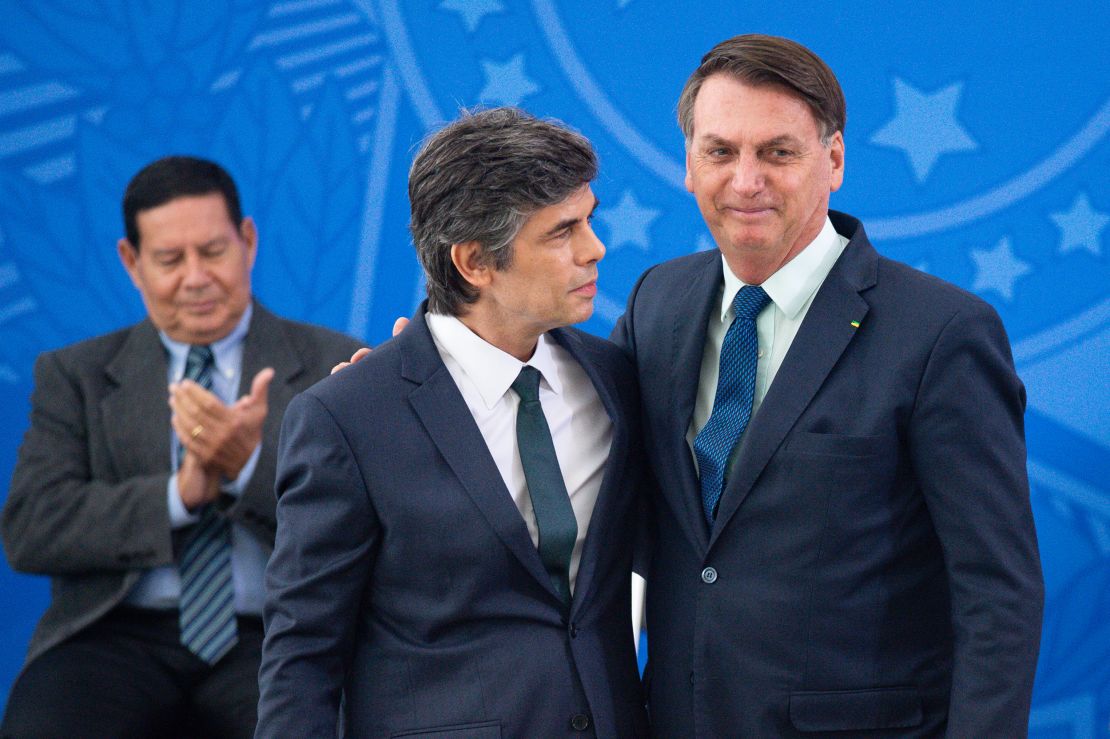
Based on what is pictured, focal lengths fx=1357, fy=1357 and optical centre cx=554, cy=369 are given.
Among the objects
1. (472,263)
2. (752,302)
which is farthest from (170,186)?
(752,302)

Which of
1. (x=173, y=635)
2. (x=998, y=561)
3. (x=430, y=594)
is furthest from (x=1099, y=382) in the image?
(x=173, y=635)

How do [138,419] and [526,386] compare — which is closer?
[526,386]

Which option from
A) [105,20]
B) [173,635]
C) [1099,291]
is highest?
[105,20]

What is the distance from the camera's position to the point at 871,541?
7.07 ft

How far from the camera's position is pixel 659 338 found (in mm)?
2461

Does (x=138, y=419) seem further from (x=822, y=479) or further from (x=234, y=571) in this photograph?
(x=822, y=479)

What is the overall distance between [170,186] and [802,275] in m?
1.83

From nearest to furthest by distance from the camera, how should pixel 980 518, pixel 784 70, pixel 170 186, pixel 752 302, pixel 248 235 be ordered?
pixel 980 518
pixel 784 70
pixel 752 302
pixel 170 186
pixel 248 235

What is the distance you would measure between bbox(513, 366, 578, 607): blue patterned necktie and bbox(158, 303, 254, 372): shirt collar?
1.40 metres

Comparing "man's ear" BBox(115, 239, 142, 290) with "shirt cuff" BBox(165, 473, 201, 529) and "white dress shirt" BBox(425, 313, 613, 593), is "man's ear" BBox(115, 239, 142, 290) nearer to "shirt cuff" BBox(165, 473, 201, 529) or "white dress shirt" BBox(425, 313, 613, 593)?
"shirt cuff" BBox(165, 473, 201, 529)

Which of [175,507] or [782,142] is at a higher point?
[782,142]

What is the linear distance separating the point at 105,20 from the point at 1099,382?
3105 mm

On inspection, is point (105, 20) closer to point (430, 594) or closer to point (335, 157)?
point (335, 157)

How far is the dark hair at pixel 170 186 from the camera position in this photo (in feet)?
11.3
